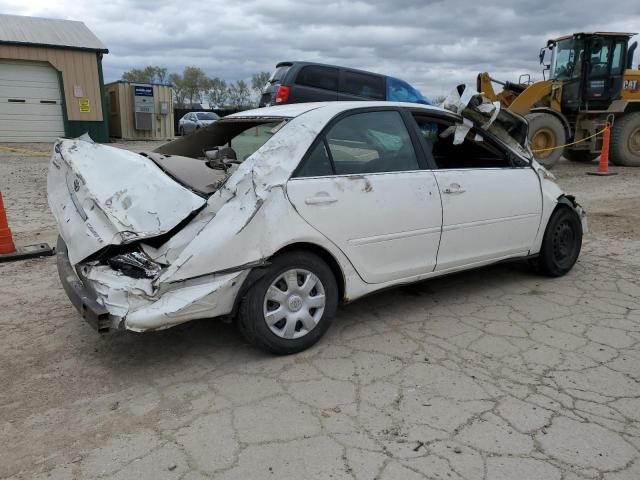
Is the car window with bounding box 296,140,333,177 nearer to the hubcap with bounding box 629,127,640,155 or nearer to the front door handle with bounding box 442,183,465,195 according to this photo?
the front door handle with bounding box 442,183,465,195

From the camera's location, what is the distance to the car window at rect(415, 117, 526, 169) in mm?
4082

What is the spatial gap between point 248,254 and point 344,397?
0.95m

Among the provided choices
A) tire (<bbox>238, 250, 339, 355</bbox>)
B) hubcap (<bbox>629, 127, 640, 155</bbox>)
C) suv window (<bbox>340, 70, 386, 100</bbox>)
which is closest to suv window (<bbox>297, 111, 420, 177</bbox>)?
tire (<bbox>238, 250, 339, 355</bbox>)

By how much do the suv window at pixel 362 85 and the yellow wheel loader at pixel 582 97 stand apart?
274 cm

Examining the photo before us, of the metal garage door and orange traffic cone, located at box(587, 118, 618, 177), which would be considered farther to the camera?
the metal garage door

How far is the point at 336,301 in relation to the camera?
3.45m

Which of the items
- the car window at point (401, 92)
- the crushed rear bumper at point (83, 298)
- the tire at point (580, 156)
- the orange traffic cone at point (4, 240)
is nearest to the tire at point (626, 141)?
the tire at point (580, 156)

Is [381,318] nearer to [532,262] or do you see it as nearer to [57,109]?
[532,262]

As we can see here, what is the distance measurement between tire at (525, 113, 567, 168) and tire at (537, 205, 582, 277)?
26.2ft

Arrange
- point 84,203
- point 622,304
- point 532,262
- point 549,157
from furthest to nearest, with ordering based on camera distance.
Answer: point 549,157 < point 532,262 < point 622,304 < point 84,203

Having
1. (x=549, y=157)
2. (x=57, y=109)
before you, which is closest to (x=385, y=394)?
(x=549, y=157)

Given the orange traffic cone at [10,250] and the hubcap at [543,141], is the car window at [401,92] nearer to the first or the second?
the hubcap at [543,141]

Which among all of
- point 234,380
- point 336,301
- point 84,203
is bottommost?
point 234,380

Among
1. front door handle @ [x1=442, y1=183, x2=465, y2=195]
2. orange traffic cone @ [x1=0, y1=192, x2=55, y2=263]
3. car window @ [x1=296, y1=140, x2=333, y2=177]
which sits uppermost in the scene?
car window @ [x1=296, y1=140, x2=333, y2=177]
